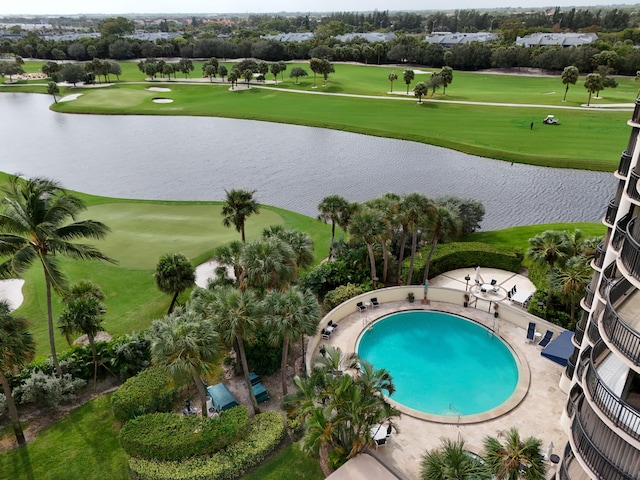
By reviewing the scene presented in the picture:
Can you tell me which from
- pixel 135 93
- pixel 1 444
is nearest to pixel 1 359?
pixel 1 444

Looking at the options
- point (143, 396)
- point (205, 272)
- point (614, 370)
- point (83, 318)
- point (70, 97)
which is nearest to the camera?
point (614, 370)

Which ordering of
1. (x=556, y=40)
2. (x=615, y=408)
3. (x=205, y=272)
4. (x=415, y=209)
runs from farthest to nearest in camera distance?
1. (x=556, y=40)
2. (x=205, y=272)
3. (x=415, y=209)
4. (x=615, y=408)

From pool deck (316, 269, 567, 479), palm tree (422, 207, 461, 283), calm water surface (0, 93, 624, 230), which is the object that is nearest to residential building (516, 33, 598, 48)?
calm water surface (0, 93, 624, 230)

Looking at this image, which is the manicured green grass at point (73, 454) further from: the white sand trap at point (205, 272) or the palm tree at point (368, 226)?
the palm tree at point (368, 226)

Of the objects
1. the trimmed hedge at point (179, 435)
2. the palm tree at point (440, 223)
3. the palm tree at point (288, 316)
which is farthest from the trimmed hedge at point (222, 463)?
the palm tree at point (440, 223)

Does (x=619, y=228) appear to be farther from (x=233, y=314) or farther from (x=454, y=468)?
(x=233, y=314)

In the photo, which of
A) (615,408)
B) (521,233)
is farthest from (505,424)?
(521,233)

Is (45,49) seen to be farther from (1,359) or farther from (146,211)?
(1,359)
